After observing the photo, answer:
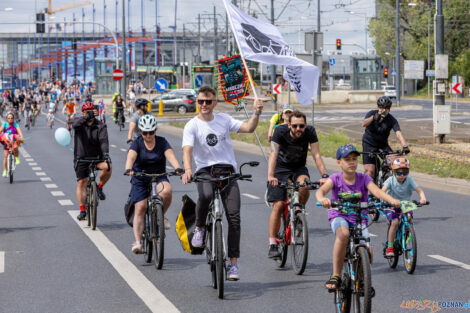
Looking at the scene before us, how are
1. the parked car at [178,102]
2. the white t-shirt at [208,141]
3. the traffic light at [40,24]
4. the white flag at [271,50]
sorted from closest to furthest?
the white t-shirt at [208,141]
the white flag at [271,50]
the traffic light at [40,24]
the parked car at [178,102]

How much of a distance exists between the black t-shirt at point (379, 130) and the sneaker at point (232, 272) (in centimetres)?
545

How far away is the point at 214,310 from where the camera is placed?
23.7 ft

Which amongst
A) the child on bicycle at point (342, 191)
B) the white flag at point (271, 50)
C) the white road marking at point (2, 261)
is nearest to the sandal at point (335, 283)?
the child on bicycle at point (342, 191)

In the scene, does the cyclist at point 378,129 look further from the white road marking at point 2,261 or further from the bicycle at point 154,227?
the white road marking at point 2,261

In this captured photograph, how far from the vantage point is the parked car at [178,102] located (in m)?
58.7

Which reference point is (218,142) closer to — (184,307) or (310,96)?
(184,307)

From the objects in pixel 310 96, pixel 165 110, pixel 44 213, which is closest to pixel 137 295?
pixel 310 96

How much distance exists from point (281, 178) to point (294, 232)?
658 mm

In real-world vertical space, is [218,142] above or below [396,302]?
above

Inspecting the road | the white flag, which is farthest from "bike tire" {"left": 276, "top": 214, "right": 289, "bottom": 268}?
the white flag

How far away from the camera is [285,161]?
9.37 metres

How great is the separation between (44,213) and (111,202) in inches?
64.1

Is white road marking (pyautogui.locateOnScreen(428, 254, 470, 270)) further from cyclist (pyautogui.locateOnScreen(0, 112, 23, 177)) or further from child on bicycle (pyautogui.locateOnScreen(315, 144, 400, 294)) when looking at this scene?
cyclist (pyautogui.locateOnScreen(0, 112, 23, 177))

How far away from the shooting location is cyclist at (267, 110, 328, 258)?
9219 millimetres
